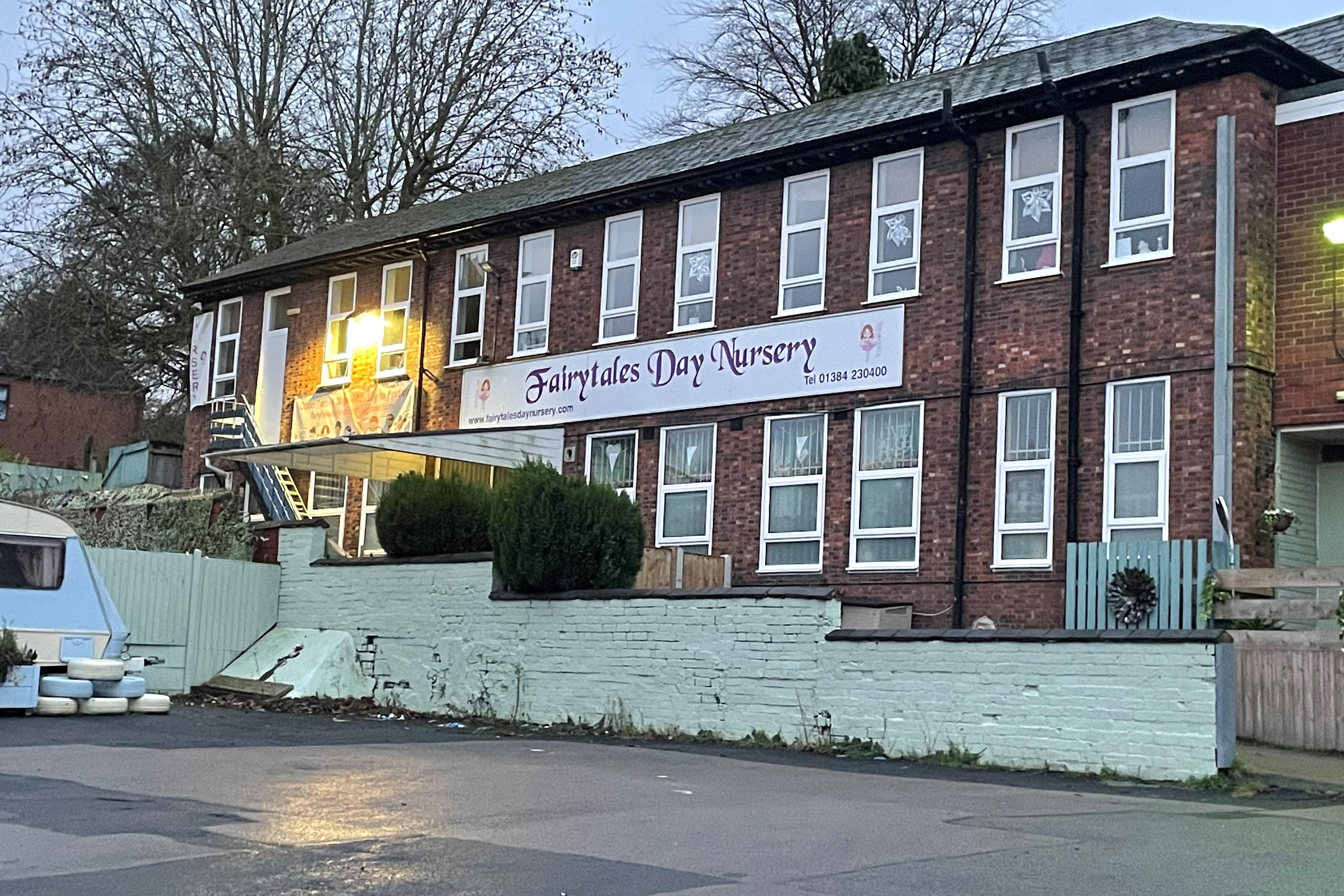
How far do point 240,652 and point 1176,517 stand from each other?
1274cm

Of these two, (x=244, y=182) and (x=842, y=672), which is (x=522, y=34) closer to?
(x=244, y=182)

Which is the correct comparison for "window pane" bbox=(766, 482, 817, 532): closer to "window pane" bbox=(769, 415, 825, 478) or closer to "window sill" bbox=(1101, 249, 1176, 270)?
"window pane" bbox=(769, 415, 825, 478)

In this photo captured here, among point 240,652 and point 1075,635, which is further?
point 240,652

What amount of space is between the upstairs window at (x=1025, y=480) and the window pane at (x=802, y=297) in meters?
3.17

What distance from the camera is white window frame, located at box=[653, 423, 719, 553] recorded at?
22.0m

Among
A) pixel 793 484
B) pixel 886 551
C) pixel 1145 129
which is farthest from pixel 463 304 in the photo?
pixel 1145 129

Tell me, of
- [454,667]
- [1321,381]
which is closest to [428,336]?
[454,667]

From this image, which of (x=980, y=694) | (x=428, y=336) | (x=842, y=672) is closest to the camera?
(x=980, y=694)

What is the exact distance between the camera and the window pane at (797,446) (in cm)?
2103

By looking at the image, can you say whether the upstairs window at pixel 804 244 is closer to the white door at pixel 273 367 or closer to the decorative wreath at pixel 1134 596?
the decorative wreath at pixel 1134 596

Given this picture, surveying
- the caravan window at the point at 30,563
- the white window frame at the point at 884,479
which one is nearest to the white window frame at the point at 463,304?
the white window frame at the point at 884,479

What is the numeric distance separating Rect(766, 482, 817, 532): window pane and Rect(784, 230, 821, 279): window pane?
9.12 feet

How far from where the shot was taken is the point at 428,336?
87.8 ft

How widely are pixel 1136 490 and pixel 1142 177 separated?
3.53m
